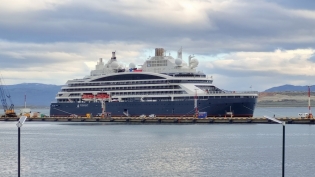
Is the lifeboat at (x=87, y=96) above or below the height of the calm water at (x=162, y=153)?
above

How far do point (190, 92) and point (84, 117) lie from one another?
1886 cm

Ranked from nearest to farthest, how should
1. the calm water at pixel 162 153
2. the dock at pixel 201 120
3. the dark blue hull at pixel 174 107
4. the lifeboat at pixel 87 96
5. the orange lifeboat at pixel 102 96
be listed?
the calm water at pixel 162 153 < the dock at pixel 201 120 < the dark blue hull at pixel 174 107 < the orange lifeboat at pixel 102 96 < the lifeboat at pixel 87 96

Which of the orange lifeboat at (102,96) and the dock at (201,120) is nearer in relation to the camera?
the dock at (201,120)

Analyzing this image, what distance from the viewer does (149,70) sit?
110 meters

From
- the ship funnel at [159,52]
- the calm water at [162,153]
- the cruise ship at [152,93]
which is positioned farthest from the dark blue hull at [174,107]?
the calm water at [162,153]

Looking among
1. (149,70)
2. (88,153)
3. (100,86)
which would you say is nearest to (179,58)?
(149,70)

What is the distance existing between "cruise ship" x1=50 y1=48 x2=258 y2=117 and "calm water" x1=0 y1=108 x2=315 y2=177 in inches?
516

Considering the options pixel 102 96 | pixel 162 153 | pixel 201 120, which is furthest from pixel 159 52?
pixel 162 153

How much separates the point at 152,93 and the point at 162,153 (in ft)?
155

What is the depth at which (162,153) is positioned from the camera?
58.2m

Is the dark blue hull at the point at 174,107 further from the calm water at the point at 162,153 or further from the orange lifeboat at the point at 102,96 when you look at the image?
the calm water at the point at 162,153

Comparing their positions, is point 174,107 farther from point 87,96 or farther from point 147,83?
point 87,96

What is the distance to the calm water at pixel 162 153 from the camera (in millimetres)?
47469

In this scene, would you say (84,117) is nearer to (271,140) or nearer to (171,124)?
(171,124)
